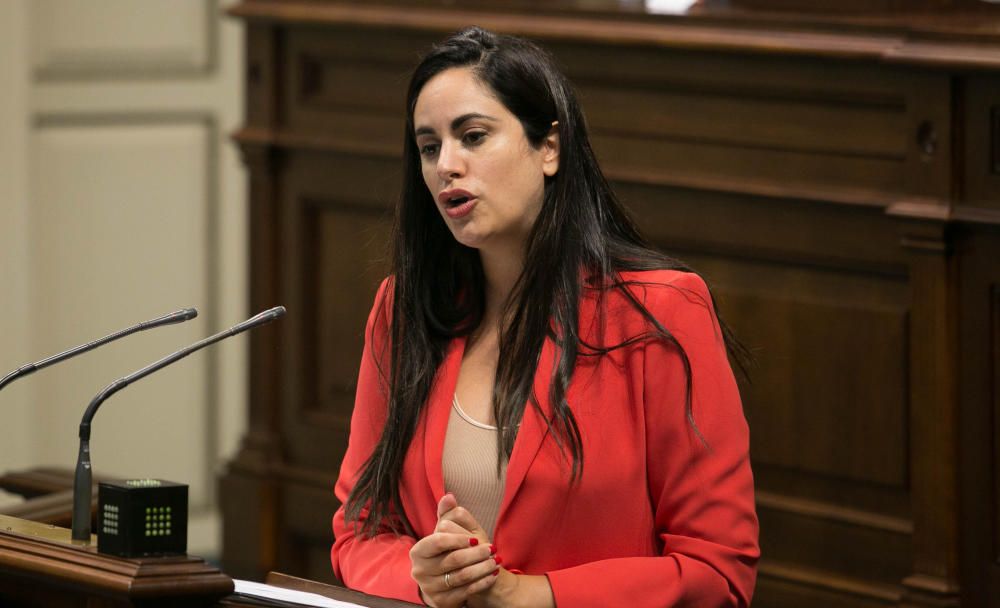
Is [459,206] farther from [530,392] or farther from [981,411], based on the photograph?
[981,411]

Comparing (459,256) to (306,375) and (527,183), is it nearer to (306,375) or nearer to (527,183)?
(527,183)

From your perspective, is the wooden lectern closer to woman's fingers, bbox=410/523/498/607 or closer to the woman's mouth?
woman's fingers, bbox=410/523/498/607

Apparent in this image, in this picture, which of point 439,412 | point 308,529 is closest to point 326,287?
point 308,529

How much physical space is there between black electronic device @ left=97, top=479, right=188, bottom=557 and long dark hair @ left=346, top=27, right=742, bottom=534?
1.60ft

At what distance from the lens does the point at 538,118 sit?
2189 mm

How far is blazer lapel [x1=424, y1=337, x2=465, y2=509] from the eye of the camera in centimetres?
215

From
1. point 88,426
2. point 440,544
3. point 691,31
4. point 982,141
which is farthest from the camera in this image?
point 691,31

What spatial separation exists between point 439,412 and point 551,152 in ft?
1.25

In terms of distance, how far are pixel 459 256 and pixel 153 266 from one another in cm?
304

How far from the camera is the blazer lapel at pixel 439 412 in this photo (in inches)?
84.7

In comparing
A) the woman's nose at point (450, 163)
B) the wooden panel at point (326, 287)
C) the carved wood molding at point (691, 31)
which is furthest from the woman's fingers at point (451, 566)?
the wooden panel at point (326, 287)

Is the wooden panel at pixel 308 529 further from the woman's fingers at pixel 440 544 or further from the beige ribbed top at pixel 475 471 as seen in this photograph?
the woman's fingers at pixel 440 544

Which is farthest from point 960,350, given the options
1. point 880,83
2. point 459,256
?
point 459,256

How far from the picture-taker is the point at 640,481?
2.11 meters
